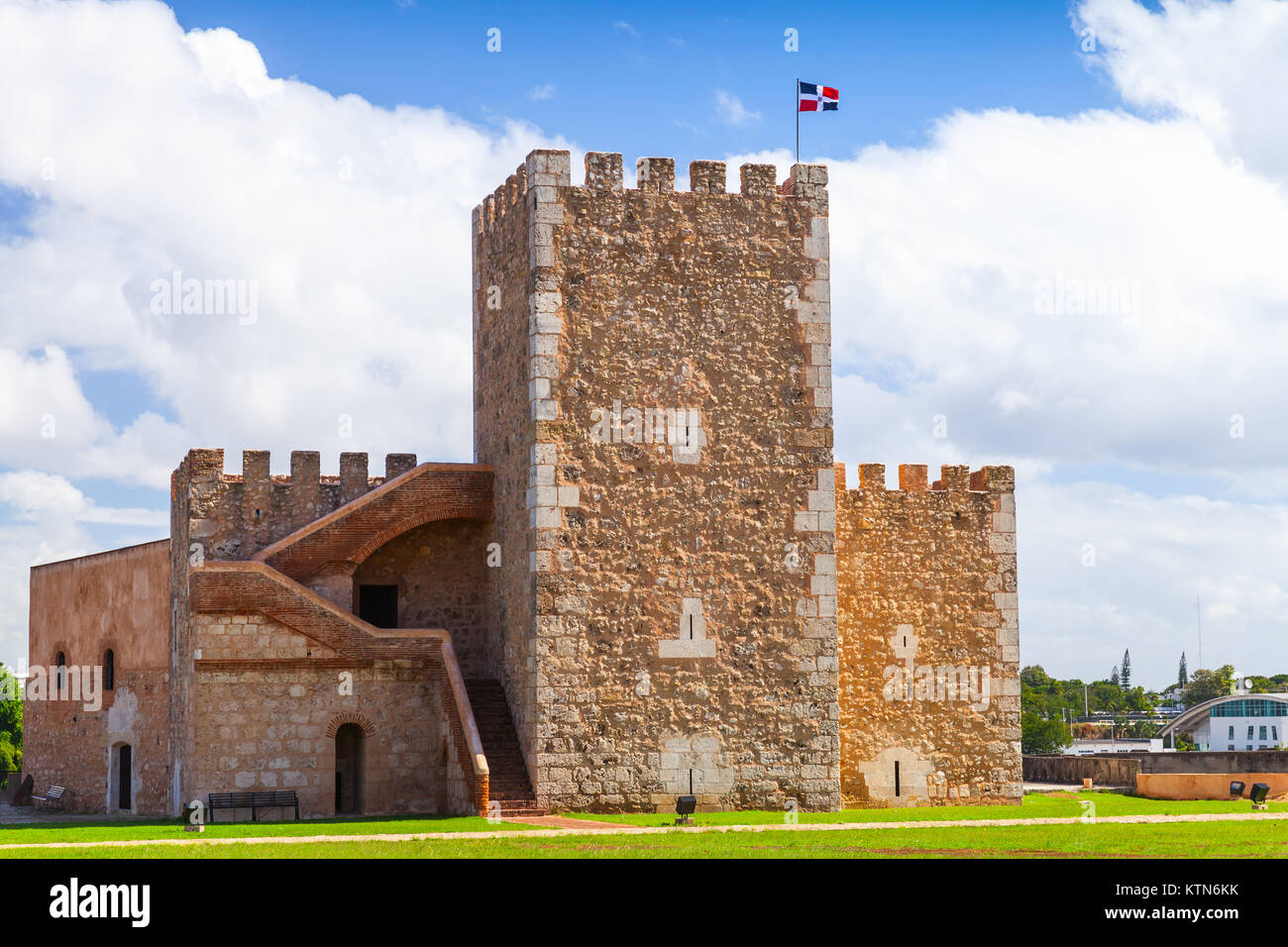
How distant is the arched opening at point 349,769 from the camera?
82.8 ft

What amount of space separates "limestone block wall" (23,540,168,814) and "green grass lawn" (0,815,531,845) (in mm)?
6645

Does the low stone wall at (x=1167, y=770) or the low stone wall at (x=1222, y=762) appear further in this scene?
the low stone wall at (x=1222, y=762)

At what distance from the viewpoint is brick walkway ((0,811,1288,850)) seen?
63.7 ft

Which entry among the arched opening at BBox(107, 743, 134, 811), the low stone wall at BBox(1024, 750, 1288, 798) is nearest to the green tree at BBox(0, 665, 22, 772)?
the arched opening at BBox(107, 743, 134, 811)

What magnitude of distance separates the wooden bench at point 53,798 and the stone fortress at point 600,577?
26.6 feet

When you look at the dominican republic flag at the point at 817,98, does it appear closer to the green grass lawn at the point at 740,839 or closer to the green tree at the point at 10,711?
the green grass lawn at the point at 740,839

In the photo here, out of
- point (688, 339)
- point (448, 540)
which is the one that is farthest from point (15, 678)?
point (688, 339)

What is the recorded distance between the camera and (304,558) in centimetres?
2595

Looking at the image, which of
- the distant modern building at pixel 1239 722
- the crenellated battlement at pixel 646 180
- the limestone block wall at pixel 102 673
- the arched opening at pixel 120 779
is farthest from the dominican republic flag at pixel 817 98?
the distant modern building at pixel 1239 722

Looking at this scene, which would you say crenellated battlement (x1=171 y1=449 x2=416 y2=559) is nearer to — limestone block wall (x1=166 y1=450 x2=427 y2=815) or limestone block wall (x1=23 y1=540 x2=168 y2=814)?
limestone block wall (x1=166 y1=450 x2=427 y2=815)

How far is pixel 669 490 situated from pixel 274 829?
7676 mm

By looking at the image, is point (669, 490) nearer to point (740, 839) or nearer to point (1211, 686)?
point (740, 839)
